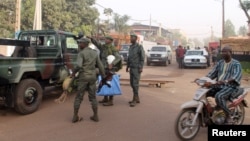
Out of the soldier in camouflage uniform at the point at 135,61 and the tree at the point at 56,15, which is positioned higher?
the tree at the point at 56,15

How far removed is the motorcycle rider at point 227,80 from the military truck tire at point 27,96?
4002 millimetres

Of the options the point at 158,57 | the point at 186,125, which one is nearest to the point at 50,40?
the point at 186,125

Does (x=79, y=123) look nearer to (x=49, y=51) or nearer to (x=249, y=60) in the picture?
(x=49, y=51)

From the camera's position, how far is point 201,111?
4953 millimetres

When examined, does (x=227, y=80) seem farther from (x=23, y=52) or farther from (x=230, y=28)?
(x=230, y=28)

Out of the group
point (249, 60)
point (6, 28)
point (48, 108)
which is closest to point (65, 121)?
point (48, 108)

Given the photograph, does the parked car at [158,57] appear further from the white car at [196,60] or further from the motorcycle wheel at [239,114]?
the motorcycle wheel at [239,114]

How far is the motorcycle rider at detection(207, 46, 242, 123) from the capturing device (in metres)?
5.06

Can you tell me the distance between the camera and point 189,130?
5.00 meters

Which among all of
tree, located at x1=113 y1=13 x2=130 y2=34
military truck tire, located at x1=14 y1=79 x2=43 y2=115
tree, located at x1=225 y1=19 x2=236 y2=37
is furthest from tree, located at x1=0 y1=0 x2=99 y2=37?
tree, located at x1=225 y1=19 x2=236 y2=37

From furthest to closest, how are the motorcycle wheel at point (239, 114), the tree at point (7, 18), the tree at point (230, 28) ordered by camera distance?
the tree at point (230, 28), the tree at point (7, 18), the motorcycle wheel at point (239, 114)

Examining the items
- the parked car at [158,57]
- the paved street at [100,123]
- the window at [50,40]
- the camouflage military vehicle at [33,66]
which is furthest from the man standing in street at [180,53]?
the window at [50,40]

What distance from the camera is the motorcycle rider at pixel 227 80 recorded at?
16.6ft

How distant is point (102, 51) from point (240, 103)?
3.53 metres
